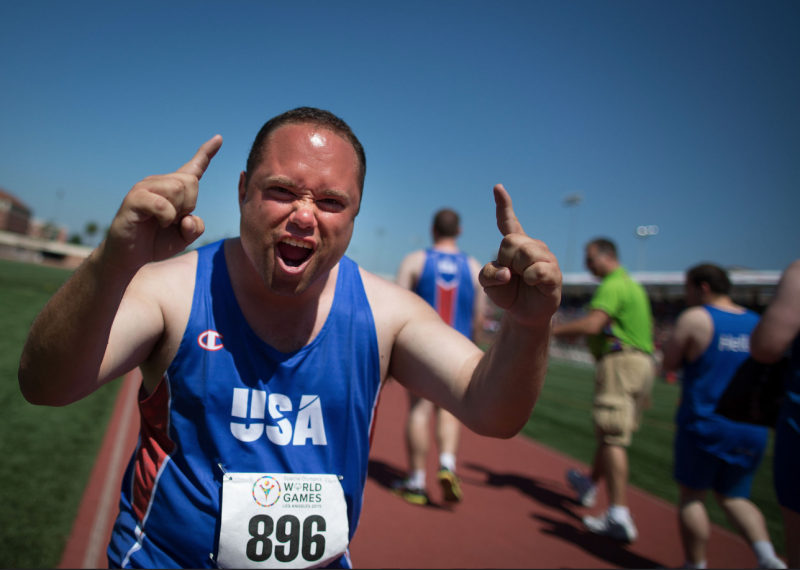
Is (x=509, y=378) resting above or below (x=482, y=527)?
above

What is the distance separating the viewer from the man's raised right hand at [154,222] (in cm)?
127

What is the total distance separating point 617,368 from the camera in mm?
4711

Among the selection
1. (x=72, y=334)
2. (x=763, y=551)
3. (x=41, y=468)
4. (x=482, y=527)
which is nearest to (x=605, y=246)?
(x=763, y=551)

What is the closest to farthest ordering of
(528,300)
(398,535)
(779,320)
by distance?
1. (528,300)
2. (779,320)
3. (398,535)

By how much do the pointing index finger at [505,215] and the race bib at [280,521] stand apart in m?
1.02

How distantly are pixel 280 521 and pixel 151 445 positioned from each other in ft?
1.67

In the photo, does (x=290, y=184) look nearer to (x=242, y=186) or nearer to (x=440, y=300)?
(x=242, y=186)

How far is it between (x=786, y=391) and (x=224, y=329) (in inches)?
108

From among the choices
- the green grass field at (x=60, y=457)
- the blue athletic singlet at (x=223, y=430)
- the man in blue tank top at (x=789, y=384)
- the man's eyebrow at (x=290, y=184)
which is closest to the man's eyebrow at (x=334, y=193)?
the man's eyebrow at (x=290, y=184)

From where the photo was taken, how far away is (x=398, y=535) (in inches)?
166

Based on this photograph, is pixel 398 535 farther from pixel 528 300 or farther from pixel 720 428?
pixel 528 300

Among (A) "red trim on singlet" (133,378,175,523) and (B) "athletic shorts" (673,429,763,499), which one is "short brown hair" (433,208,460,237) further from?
(A) "red trim on singlet" (133,378,175,523)

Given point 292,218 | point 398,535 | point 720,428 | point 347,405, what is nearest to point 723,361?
point 720,428

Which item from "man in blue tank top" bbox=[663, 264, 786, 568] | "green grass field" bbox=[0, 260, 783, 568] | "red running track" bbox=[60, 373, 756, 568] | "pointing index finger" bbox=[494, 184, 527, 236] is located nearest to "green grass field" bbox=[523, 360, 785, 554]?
"green grass field" bbox=[0, 260, 783, 568]
